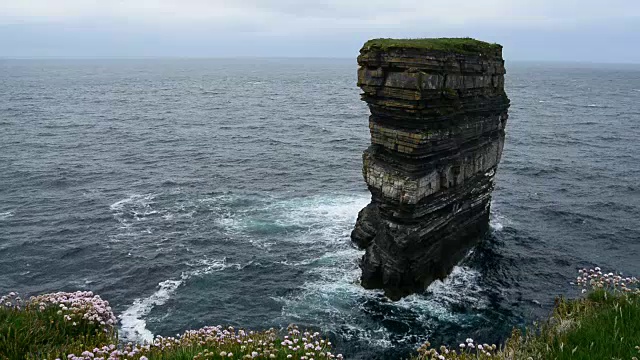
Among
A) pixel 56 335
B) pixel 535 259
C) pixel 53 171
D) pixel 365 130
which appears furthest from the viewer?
pixel 365 130

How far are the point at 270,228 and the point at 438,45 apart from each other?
870 inches

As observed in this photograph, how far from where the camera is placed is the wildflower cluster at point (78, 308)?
15.1 m

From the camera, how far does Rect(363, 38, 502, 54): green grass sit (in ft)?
102

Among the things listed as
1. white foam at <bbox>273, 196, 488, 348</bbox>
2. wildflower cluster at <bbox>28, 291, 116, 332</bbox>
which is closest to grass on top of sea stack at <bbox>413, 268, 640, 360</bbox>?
wildflower cluster at <bbox>28, 291, 116, 332</bbox>

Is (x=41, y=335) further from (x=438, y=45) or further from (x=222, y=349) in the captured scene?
(x=438, y=45)

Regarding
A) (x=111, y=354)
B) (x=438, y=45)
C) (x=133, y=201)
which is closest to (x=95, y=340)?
(x=111, y=354)

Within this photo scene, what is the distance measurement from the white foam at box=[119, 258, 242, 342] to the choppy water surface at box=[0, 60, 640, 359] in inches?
5.3

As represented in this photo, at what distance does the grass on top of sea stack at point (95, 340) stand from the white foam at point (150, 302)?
44.5 feet

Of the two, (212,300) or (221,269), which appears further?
(221,269)

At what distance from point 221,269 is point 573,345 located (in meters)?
29.4

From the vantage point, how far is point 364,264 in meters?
35.8

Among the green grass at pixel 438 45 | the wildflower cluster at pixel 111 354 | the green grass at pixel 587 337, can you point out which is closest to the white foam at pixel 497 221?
the green grass at pixel 438 45

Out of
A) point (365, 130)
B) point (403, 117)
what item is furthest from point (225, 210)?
point (365, 130)

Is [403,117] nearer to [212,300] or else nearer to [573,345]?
[212,300]
